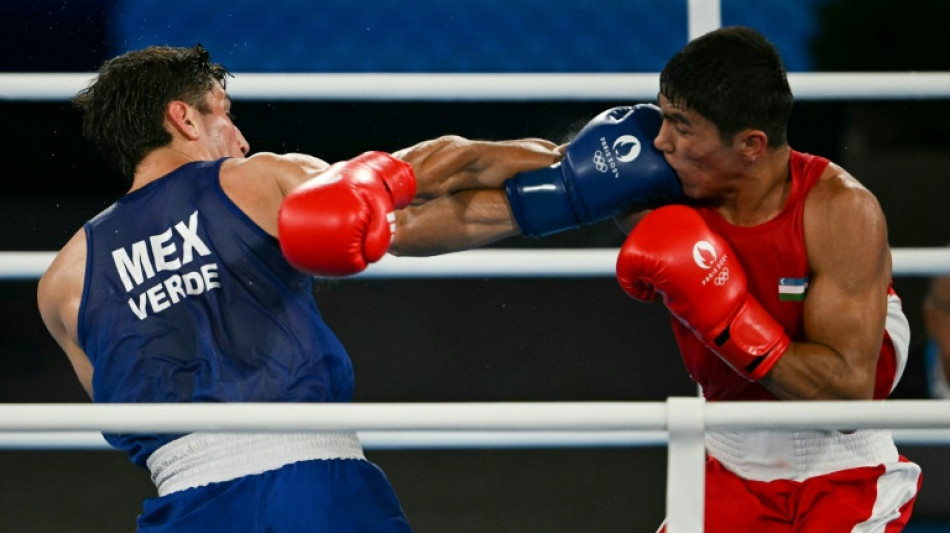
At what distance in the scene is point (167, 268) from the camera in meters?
1.81

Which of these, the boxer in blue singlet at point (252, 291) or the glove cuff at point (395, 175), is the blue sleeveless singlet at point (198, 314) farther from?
the glove cuff at point (395, 175)

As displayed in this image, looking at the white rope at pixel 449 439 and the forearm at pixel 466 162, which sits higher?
the forearm at pixel 466 162

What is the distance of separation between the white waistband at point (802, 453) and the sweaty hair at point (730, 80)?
0.49 meters

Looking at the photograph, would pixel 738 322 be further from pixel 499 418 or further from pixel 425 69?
pixel 425 69

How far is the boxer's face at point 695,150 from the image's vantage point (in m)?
1.79

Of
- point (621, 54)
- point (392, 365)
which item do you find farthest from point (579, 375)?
point (621, 54)

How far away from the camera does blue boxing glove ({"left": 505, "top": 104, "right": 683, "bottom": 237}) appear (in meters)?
1.83

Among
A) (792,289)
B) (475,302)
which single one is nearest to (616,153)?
(792,289)

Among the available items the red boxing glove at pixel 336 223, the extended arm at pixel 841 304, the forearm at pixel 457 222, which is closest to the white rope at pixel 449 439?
the forearm at pixel 457 222

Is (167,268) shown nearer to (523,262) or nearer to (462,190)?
(462,190)

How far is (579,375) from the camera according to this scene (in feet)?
11.9

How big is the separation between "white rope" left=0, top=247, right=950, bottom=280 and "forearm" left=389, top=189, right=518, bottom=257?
167mm

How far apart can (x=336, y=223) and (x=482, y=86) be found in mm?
687

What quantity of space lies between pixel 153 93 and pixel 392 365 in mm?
1827
